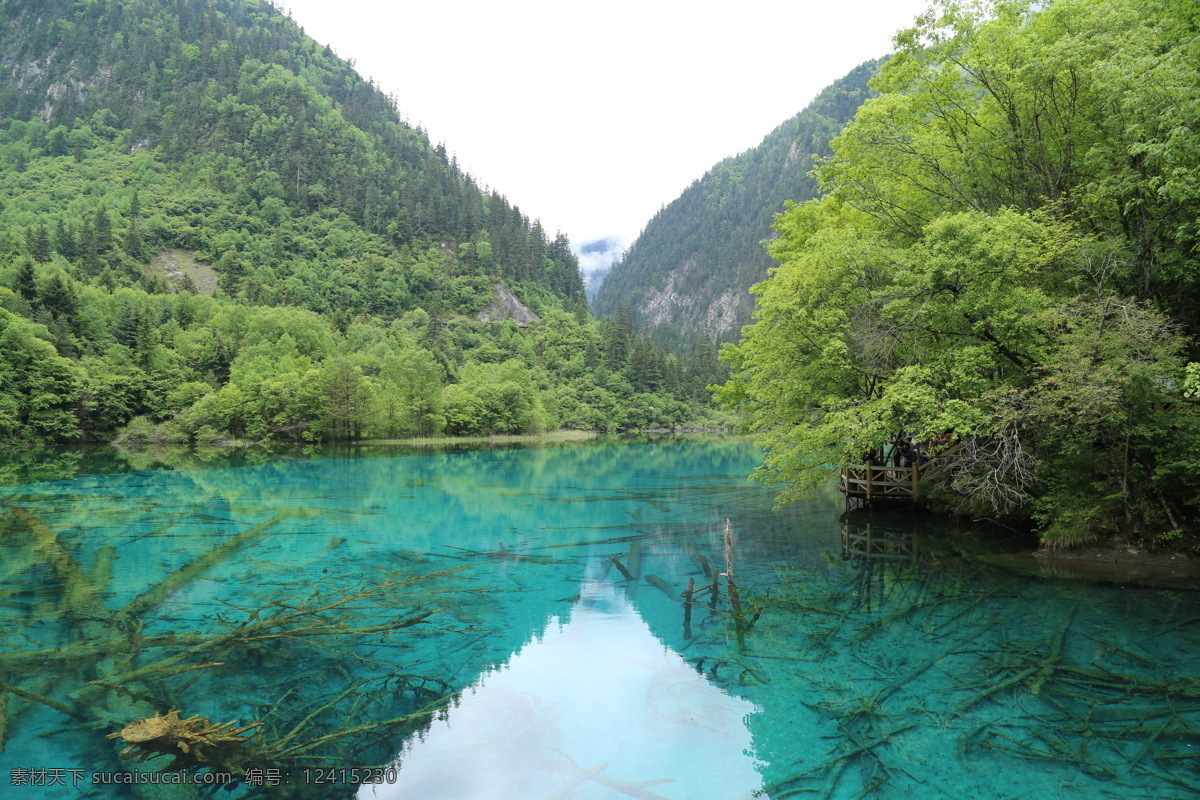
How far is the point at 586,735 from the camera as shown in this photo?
826cm

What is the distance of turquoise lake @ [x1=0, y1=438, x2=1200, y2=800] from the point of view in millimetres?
7047

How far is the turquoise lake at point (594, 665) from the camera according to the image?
277 inches

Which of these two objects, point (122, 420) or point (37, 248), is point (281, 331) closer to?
point (122, 420)

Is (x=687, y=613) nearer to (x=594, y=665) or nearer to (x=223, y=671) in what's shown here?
(x=594, y=665)

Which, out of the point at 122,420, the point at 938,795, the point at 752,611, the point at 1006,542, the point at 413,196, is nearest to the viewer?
the point at 938,795

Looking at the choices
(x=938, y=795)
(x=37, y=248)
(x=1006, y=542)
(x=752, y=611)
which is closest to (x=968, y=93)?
(x=1006, y=542)

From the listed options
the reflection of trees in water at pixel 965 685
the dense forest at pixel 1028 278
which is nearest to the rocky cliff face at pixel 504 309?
the dense forest at pixel 1028 278

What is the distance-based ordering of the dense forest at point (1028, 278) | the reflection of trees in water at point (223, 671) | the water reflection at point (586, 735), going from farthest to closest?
1. the dense forest at point (1028, 278)
2. the reflection of trees in water at point (223, 671)
3. the water reflection at point (586, 735)

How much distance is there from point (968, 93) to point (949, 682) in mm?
18449

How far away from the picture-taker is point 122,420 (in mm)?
60125

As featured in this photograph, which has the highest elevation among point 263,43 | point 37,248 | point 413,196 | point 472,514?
point 263,43

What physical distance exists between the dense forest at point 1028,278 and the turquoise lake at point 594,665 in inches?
116

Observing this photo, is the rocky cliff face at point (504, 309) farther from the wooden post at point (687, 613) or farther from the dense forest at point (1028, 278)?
the wooden post at point (687, 613)

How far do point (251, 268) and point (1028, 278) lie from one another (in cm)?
12515
